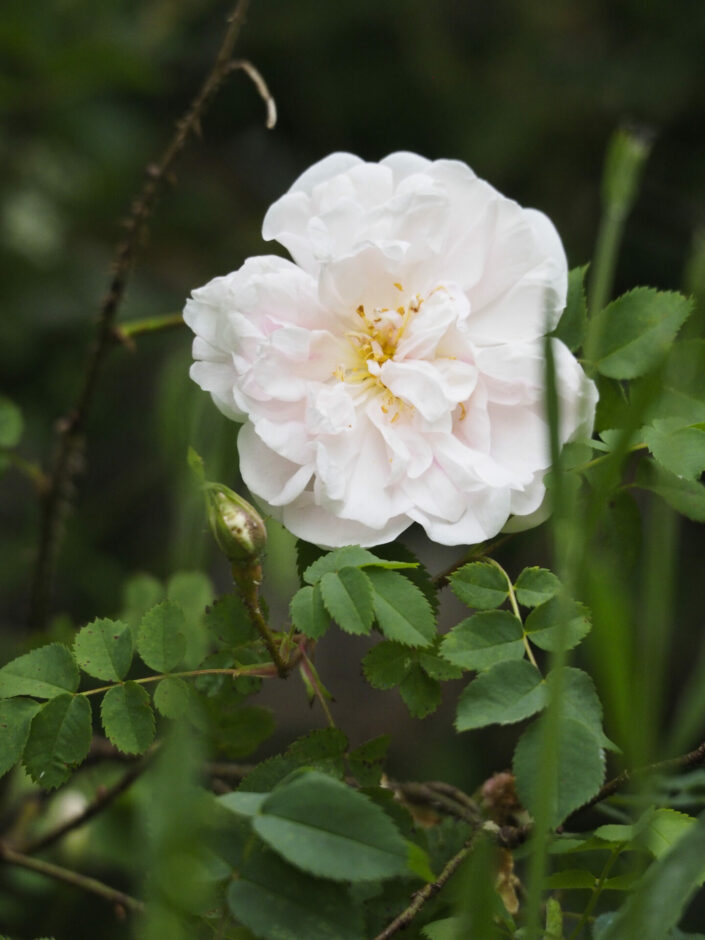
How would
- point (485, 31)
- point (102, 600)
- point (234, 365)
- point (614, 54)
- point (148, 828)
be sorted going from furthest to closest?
point (485, 31)
point (614, 54)
point (102, 600)
point (234, 365)
point (148, 828)

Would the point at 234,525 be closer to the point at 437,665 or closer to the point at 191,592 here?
the point at 437,665

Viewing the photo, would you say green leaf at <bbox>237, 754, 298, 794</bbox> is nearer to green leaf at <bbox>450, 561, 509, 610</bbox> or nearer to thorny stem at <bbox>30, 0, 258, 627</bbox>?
green leaf at <bbox>450, 561, 509, 610</bbox>

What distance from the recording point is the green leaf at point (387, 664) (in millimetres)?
345

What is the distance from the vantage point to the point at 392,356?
419 mm

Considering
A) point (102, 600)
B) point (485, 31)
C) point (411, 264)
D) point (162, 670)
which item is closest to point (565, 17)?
point (485, 31)

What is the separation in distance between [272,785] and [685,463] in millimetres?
188

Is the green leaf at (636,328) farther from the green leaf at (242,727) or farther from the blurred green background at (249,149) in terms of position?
the blurred green background at (249,149)

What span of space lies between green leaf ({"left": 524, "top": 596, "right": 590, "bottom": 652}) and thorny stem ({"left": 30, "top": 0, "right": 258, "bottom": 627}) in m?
0.29

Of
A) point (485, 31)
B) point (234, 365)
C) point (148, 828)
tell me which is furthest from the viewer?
point (485, 31)

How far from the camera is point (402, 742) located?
1.25 m

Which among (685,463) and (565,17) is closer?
(685,463)

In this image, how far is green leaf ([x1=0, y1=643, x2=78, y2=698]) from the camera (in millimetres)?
351

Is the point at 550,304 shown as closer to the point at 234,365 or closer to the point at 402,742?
the point at 234,365

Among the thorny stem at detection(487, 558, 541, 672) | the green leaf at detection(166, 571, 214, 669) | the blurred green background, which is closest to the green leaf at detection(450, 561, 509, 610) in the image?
the thorny stem at detection(487, 558, 541, 672)
